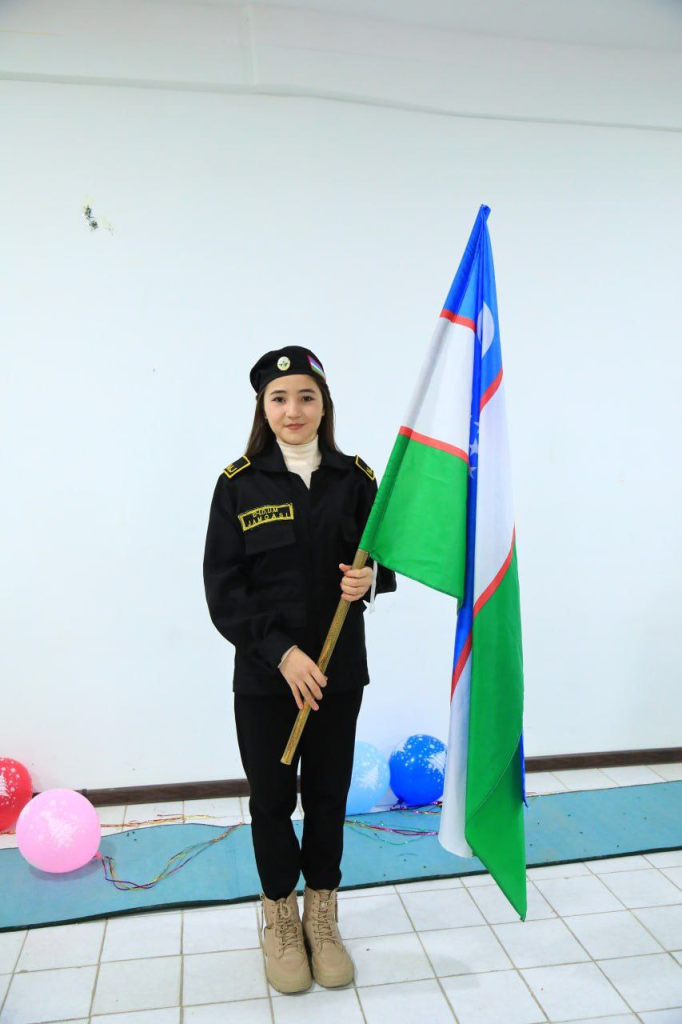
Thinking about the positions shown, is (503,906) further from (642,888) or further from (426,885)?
(642,888)

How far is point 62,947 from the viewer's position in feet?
6.86

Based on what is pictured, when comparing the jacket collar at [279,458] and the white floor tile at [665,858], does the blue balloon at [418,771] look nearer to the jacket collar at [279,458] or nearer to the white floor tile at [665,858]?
the white floor tile at [665,858]

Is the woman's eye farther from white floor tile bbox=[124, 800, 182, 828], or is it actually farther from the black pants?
white floor tile bbox=[124, 800, 182, 828]

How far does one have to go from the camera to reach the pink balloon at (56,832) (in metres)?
2.31

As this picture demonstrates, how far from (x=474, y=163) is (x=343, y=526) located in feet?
5.33

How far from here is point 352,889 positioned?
237 centimetres

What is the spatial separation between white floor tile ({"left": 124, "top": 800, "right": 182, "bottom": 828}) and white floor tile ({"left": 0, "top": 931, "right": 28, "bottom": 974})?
582 millimetres

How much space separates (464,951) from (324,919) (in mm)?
375

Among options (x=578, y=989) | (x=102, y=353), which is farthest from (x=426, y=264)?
(x=578, y=989)

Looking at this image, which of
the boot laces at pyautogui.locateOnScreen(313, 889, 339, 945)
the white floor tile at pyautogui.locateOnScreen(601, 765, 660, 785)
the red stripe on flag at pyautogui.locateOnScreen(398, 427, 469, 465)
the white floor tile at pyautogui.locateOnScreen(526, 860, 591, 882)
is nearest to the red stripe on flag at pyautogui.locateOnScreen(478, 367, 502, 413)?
the red stripe on flag at pyautogui.locateOnScreen(398, 427, 469, 465)

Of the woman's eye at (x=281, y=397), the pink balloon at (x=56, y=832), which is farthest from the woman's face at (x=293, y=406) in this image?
the pink balloon at (x=56, y=832)

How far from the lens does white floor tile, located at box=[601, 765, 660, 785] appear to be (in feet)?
10.2

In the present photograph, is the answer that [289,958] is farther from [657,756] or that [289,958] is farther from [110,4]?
[110,4]

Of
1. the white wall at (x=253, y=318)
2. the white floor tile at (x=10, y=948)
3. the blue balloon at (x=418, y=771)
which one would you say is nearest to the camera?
the white floor tile at (x=10, y=948)
